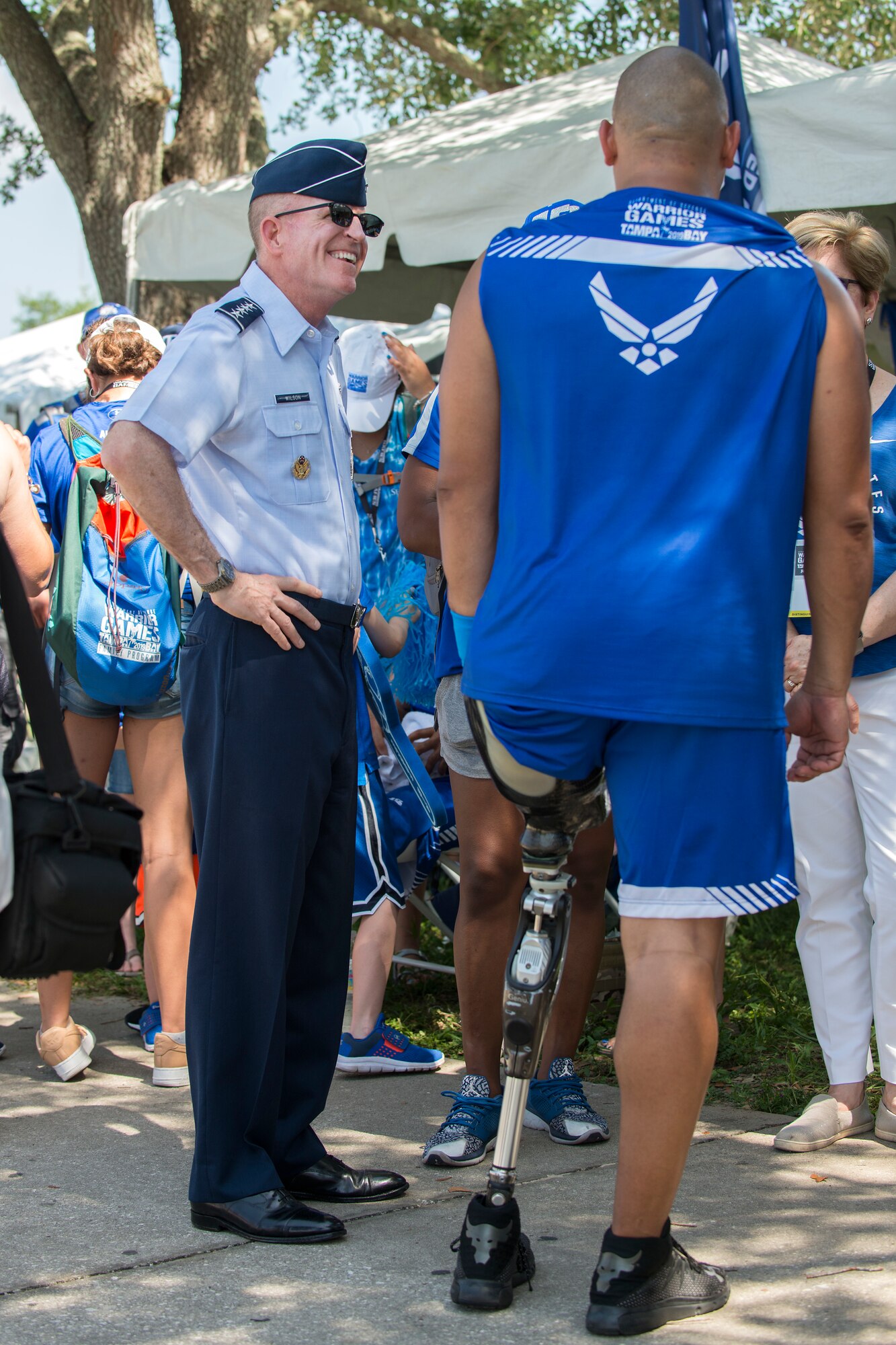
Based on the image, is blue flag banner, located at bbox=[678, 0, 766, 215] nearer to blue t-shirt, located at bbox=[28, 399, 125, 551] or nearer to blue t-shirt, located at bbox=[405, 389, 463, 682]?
blue t-shirt, located at bbox=[405, 389, 463, 682]

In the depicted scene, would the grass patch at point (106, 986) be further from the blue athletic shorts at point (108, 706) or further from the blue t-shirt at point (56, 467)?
the blue t-shirt at point (56, 467)

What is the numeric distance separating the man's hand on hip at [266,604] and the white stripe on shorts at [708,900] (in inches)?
37.6

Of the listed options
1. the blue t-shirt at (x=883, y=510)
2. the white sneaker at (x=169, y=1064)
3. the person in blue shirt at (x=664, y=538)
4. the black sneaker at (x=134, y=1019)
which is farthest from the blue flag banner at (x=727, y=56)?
the black sneaker at (x=134, y=1019)

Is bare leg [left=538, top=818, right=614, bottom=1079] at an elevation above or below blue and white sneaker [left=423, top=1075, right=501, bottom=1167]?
above

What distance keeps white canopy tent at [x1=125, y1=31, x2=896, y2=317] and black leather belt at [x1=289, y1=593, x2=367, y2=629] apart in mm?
2591

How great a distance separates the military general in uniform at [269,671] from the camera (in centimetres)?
285

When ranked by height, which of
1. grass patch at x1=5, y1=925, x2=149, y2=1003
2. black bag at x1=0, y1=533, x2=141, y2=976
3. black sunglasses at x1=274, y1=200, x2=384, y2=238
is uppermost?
black sunglasses at x1=274, y1=200, x2=384, y2=238

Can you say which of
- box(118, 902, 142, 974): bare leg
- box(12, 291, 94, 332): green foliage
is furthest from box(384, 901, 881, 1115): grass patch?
box(12, 291, 94, 332): green foliage

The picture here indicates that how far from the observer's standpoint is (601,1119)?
138 inches

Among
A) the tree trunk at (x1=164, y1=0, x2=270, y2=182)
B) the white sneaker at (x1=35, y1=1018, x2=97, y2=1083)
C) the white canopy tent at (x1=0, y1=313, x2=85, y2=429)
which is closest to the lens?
the white sneaker at (x1=35, y1=1018, x2=97, y2=1083)

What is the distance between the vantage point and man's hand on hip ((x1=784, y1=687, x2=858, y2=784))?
8.13 feet

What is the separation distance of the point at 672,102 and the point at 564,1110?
2338 mm

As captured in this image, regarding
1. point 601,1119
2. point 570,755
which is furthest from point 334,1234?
point 570,755

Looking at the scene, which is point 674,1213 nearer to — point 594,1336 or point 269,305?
point 594,1336
